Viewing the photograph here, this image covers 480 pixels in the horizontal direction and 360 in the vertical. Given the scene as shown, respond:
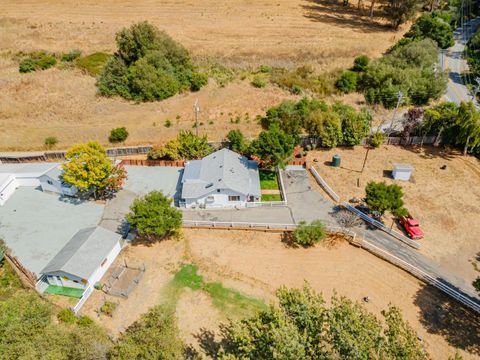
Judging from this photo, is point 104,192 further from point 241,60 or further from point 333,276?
point 241,60

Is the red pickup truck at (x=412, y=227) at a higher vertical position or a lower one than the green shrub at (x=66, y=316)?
higher

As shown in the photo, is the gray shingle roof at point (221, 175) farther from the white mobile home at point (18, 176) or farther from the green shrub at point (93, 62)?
the green shrub at point (93, 62)

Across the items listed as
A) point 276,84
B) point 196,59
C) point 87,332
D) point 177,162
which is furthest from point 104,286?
point 196,59

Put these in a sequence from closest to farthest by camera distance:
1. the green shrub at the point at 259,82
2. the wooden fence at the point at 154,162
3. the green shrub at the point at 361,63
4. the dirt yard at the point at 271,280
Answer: the dirt yard at the point at 271,280, the wooden fence at the point at 154,162, the green shrub at the point at 259,82, the green shrub at the point at 361,63

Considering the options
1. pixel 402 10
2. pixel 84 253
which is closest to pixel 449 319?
pixel 84 253

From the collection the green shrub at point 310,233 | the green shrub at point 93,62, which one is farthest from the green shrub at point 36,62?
the green shrub at point 310,233

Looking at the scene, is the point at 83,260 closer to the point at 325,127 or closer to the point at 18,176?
the point at 18,176
